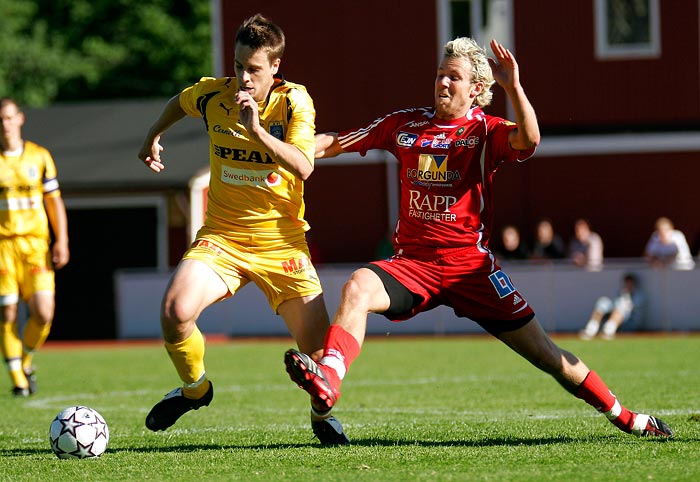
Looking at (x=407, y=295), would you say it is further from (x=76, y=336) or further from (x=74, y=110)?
(x=74, y=110)

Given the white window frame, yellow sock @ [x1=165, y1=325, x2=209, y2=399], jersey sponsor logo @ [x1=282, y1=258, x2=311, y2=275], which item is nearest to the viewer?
yellow sock @ [x1=165, y1=325, x2=209, y2=399]

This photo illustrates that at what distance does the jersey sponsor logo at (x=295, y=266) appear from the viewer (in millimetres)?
7254

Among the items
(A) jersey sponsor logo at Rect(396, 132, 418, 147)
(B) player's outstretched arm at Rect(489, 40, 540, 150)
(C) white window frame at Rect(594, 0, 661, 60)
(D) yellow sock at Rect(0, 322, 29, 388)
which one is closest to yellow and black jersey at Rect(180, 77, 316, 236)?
(A) jersey sponsor logo at Rect(396, 132, 418, 147)

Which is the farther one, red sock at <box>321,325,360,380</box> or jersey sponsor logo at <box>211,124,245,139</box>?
jersey sponsor logo at <box>211,124,245,139</box>

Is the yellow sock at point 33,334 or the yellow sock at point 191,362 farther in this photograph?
the yellow sock at point 33,334

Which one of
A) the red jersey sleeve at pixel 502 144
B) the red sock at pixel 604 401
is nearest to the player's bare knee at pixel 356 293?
the red jersey sleeve at pixel 502 144

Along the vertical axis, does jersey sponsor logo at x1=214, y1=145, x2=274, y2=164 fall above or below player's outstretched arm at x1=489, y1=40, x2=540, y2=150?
below

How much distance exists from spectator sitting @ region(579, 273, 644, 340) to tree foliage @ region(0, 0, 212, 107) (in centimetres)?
2326

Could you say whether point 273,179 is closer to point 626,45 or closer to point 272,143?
point 272,143

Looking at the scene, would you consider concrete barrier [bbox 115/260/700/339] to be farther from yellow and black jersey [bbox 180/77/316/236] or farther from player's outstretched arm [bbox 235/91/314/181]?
player's outstretched arm [bbox 235/91/314/181]

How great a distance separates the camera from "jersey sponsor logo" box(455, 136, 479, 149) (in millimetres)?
7031

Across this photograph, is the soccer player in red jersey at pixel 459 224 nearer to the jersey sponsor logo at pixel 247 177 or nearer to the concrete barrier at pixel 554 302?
the jersey sponsor logo at pixel 247 177

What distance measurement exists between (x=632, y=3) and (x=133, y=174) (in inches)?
426

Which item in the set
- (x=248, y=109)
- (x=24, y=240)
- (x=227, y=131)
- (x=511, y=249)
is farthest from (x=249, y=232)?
(x=511, y=249)
